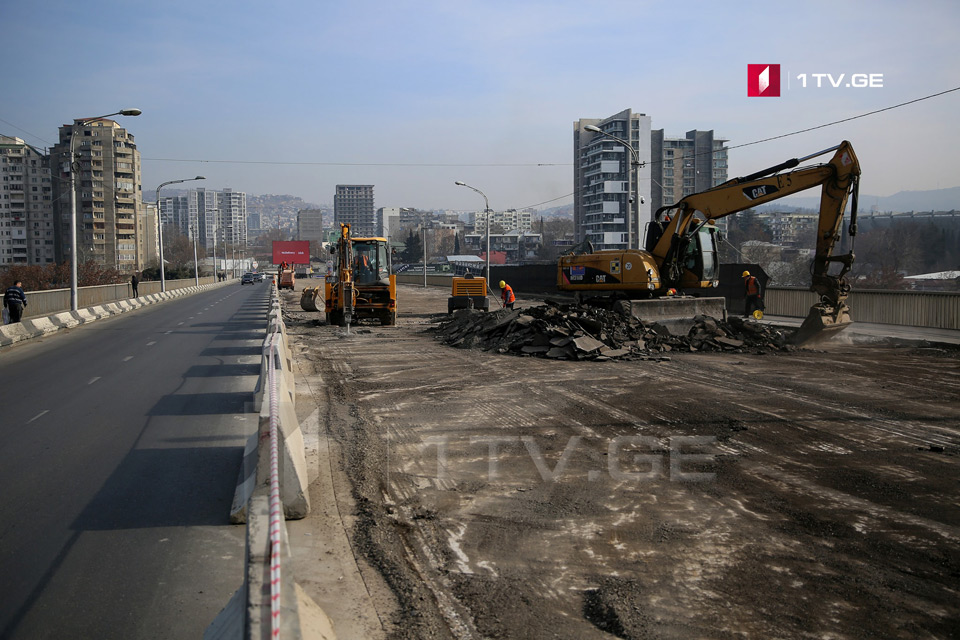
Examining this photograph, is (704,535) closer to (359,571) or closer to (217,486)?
(359,571)

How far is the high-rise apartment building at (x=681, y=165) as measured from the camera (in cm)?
9644

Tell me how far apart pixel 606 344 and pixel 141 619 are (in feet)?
47.3

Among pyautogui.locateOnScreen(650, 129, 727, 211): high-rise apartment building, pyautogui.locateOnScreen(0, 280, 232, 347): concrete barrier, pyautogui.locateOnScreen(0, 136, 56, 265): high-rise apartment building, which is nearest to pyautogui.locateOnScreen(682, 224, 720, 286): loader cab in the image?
pyautogui.locateOnScreen(0, 280, 232, 347): concrete barrier

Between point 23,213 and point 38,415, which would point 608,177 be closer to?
point 23,213

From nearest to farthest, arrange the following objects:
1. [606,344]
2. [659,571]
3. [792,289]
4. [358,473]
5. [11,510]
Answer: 1. [659,571]
2. [11,510]
3. [358,473]
4. [606,344]
5. [792,289]

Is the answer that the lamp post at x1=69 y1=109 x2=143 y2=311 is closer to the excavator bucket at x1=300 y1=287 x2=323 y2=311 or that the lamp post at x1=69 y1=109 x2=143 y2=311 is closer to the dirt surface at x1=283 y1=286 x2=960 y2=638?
the excavator bucket at x1=300 y1=287 x2=323 y2=311

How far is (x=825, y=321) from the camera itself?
18453mm

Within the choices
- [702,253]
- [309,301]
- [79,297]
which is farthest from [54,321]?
[702,253]

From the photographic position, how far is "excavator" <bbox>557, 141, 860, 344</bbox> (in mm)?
18156

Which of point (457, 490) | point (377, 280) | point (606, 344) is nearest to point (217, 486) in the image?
point (457, 490)

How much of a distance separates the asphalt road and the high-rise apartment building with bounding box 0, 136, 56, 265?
4060 inches

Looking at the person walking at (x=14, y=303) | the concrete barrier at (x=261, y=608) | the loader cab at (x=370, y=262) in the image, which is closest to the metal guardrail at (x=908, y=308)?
the loader cab at (x=370, y=262)

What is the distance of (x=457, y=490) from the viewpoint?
704 centimetres

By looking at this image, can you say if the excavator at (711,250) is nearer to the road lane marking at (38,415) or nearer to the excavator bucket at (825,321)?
the excavator bucket at (825,321)
